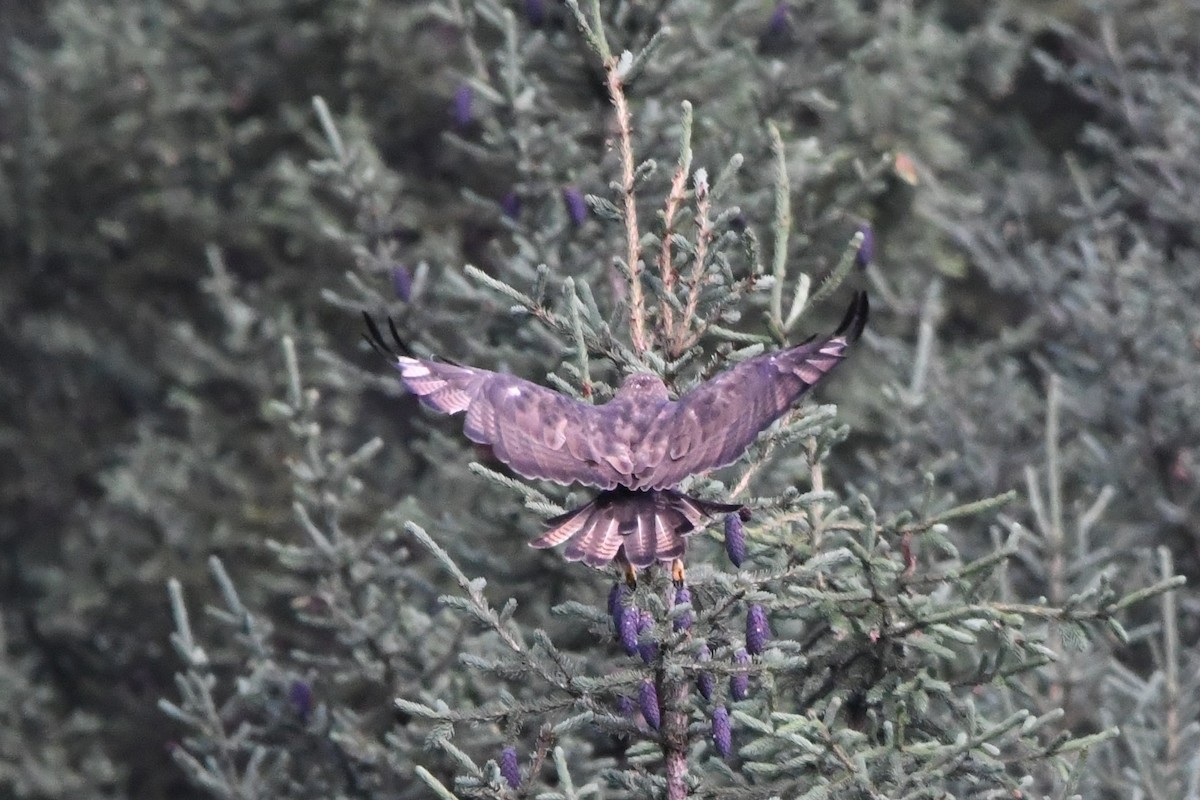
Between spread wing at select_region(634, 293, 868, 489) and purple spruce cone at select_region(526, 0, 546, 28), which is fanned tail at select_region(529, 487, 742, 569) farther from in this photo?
purple spruce cone at select_region(526, 0, 546, 28)

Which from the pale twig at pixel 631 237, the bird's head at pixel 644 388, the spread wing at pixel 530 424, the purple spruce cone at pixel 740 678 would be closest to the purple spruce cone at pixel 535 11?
the pale twig at pixel 631 237

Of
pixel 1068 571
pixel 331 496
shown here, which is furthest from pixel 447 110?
pixel 1068 571

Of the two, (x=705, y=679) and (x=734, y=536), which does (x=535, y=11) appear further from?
(x=705, y=679)

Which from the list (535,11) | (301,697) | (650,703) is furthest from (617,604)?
(535,11)

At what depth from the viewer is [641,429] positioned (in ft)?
10.1

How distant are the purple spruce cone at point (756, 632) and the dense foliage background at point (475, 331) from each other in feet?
0.88

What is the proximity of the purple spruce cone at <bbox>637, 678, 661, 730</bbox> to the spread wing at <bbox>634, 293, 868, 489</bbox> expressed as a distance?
368 mm

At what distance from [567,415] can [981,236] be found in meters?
4.87

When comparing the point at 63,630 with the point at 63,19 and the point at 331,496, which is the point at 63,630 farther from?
the point at 331,496

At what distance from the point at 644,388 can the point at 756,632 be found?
19.8 inches

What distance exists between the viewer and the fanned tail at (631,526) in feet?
9.32

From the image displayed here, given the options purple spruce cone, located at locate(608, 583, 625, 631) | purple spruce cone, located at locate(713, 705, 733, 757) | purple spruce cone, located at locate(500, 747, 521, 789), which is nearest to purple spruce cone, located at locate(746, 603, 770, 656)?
purple spruce cone, located at locate(713, 705, 733, 757)

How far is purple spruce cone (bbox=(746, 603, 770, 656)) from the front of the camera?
2.96m

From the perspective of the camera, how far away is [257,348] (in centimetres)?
843
